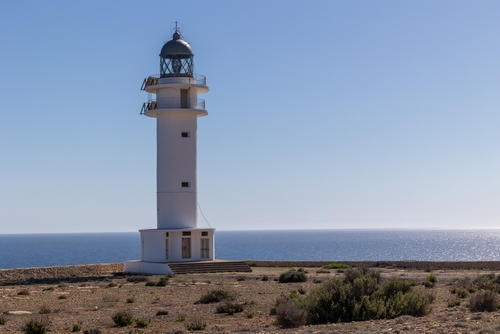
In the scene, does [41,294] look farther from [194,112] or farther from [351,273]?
[194,112]

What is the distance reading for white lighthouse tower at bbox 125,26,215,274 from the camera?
3838 cm

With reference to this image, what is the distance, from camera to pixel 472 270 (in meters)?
35.4

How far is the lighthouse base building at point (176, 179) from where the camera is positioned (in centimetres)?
3828

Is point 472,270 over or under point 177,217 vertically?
under

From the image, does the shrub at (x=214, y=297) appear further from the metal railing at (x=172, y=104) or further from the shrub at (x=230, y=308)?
the metal railing at (x=172, y=104)

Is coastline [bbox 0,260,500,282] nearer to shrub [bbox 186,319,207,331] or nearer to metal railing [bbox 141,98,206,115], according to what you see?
metal railing [bbox 141,98,206,115]

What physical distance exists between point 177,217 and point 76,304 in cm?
1628

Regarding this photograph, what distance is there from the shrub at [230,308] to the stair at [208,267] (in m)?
16.1

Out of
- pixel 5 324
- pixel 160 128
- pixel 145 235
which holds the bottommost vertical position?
pixel 5 324

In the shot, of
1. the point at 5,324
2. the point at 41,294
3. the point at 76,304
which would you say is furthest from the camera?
the point at 41,294

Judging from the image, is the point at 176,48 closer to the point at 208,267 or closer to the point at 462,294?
the point at 208,267

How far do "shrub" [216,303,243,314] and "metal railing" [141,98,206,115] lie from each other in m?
20.6

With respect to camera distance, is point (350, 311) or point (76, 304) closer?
point (350, 311)

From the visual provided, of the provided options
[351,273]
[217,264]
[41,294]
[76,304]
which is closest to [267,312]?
Result: [351,273]
